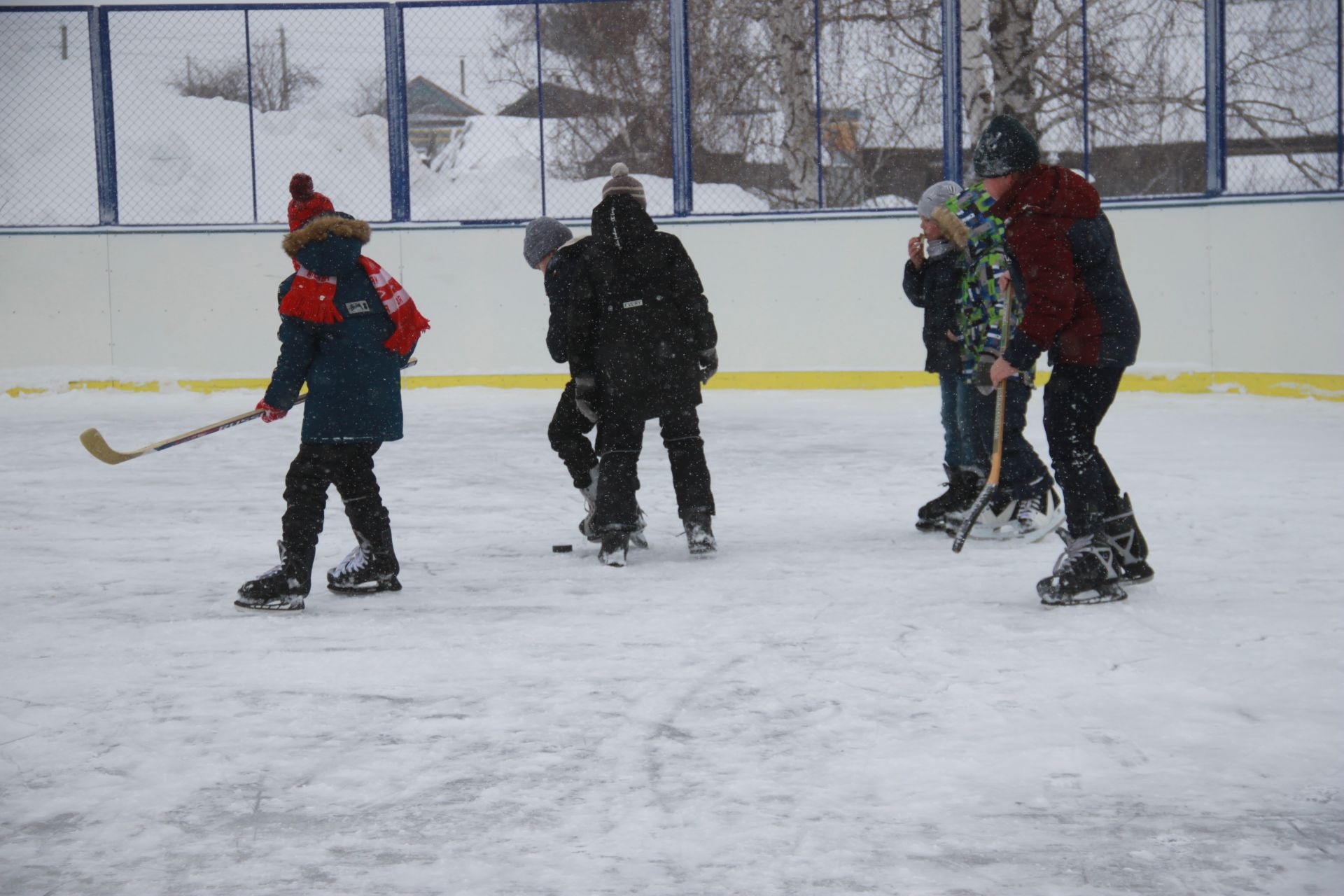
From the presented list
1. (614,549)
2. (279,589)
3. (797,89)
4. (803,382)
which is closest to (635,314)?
(614,549)

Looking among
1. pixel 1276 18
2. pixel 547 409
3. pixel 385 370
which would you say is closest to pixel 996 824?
pixel 385 370

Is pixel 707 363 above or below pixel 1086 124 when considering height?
below

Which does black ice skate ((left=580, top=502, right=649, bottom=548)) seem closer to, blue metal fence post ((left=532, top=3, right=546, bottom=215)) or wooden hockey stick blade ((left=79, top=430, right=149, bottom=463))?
wooden hockey stick blade ((left=79, top=430, right=149, bottom=463))

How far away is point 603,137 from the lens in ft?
40.8

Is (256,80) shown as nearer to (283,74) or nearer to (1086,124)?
(283,74)

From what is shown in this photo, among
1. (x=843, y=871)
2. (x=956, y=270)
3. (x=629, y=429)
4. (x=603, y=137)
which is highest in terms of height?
(x=603, y=137)

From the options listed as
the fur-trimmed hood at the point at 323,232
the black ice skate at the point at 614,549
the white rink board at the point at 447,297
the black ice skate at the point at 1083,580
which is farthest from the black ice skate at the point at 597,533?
the white rink board at the point at 447,297

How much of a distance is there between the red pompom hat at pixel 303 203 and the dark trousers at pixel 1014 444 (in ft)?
7.55

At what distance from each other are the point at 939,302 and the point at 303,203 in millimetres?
2247

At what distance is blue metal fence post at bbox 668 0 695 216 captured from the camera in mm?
11273

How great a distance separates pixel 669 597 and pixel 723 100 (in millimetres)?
8460

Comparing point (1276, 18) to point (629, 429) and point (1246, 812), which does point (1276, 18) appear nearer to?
point (629, 429)

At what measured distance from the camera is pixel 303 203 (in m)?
4.38

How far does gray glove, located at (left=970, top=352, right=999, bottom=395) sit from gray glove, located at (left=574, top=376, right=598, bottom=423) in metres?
1.29
